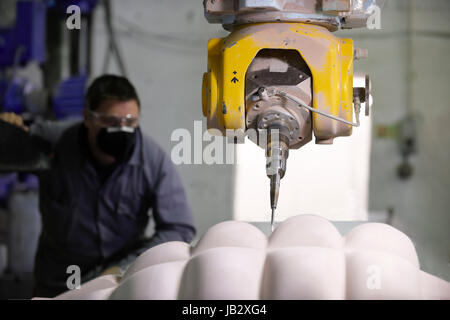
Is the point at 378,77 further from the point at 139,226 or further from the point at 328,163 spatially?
the point at 139,226

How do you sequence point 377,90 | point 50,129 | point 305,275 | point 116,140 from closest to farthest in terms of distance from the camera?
point 305,275, point 116,140, point 50,129, point 377,90

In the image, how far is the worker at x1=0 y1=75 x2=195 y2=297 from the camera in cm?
149

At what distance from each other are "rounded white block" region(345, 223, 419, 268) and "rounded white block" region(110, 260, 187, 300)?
8.7 inches

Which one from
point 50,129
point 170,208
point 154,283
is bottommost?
point 170,208

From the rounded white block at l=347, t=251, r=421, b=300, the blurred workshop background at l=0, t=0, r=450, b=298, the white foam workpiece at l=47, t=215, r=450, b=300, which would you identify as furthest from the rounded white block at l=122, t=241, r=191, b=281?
the blurred workshop background at l=0, t=0, r=450, b=298

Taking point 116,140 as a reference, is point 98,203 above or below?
below

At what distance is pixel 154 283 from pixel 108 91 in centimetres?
93

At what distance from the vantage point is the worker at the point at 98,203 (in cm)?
149

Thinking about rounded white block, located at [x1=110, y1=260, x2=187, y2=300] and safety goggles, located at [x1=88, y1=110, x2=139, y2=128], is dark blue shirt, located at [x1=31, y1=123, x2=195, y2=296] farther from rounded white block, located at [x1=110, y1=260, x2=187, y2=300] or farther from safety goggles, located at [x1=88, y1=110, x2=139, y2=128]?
rounded white block, located at [x1=110, y1=260, x2=187, y2=300]

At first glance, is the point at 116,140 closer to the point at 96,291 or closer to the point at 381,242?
the point at 96,291

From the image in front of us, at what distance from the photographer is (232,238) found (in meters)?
0.68

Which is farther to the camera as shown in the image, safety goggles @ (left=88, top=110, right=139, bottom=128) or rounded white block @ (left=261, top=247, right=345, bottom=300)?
safety goggles @ (left=88, top=110, right=139, bottom=128)

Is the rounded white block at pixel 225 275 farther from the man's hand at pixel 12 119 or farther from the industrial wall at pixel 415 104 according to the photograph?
the industrial wall at pixel 415 104

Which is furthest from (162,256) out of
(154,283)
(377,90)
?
(377,90)
